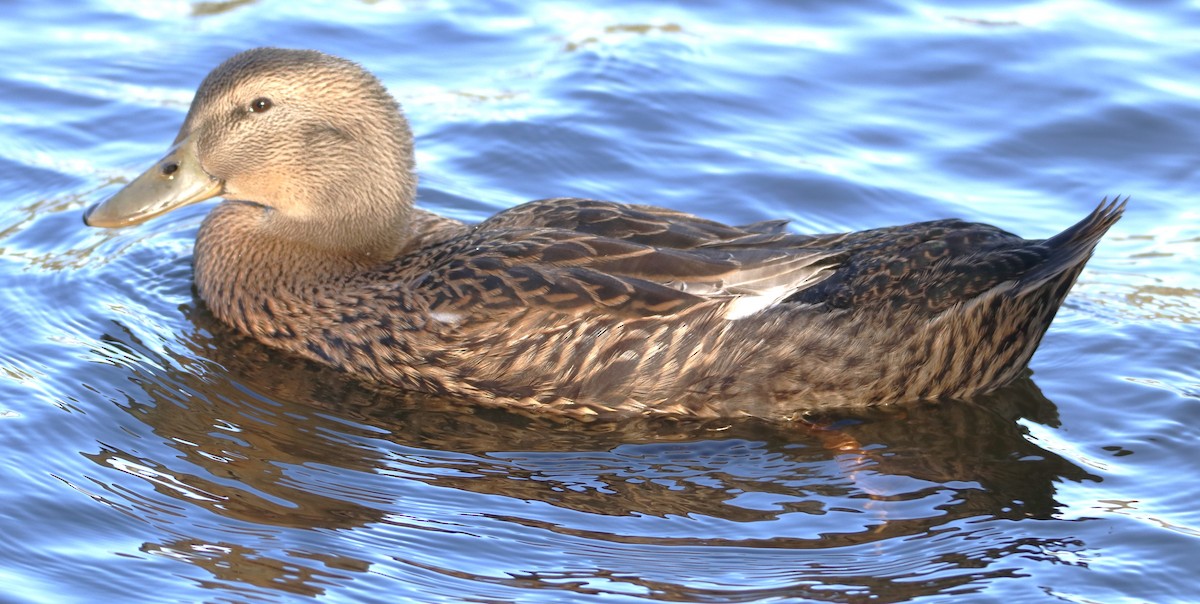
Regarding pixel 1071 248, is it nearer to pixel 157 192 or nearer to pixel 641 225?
pixel 641 225

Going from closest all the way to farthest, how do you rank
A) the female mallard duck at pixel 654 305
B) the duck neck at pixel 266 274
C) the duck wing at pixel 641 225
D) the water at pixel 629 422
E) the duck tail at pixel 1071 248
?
1. the water at pixel 629 422
2. the duck tail at pixel 1071 248
3. the female mallard duck at pixel 654 305
4. the duck wing at pixel 641 225
5. the duck neck at pixel 266 274

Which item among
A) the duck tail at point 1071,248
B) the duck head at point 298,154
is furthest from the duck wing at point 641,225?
the duck tail at point 1071,248

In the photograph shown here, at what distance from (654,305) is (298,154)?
2.12 meters

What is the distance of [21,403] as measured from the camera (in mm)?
7203

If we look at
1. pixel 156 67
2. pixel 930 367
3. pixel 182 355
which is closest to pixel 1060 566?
pixel 930 367

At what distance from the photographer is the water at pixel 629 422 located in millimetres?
6180

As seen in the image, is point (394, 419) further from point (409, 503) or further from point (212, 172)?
point (212, 172)

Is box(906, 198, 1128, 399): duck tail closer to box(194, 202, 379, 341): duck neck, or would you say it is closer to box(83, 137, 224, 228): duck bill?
box(194, 202, 379, 341): duck neck

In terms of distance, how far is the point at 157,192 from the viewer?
315 inches

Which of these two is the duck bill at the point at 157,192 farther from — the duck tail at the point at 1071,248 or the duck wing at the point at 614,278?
the duck tail at the point at 1071,248

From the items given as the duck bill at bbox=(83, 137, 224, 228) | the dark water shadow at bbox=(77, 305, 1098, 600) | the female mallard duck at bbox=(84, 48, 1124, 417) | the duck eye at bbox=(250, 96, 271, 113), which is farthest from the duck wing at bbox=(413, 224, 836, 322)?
the duck bill at bbox=(83, 137, 224, 228)

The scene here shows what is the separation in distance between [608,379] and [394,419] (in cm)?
100

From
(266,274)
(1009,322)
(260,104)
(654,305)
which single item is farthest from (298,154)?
(1009,322)

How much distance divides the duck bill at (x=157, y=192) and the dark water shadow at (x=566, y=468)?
2.00 feet
